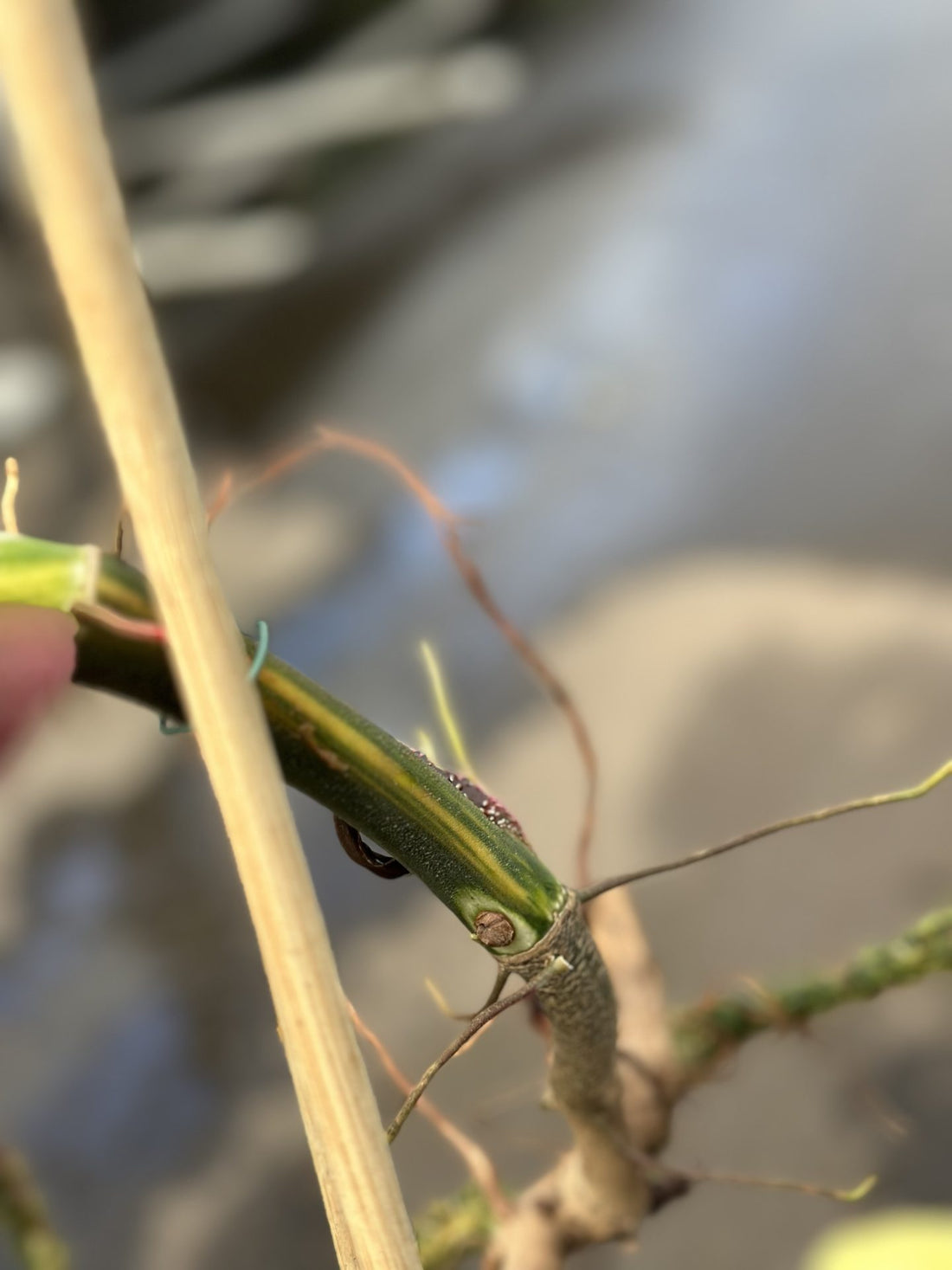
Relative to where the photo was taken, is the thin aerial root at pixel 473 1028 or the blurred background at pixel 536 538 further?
the blurred background at pixel 536 538

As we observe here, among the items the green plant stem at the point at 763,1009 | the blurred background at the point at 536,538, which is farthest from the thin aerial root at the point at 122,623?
the green plant stem at the point at 763,1009

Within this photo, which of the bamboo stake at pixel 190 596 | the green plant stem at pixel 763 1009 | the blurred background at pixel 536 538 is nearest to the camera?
the bamboo stake at pixel 190 596

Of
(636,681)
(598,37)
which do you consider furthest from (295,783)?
(598,37)

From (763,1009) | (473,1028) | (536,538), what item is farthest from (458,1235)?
(536,538)

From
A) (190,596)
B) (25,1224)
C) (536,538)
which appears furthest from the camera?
(536,538)

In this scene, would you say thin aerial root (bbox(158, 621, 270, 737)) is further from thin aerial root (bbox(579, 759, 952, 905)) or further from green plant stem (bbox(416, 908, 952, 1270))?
green plant stem (bbox(416, 908, 952, 1270))

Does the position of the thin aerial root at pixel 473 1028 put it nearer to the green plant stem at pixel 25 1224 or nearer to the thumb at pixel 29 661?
the thumb at pixel 29 661

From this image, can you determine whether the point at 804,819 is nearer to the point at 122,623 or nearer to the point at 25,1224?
the point at 122,623
